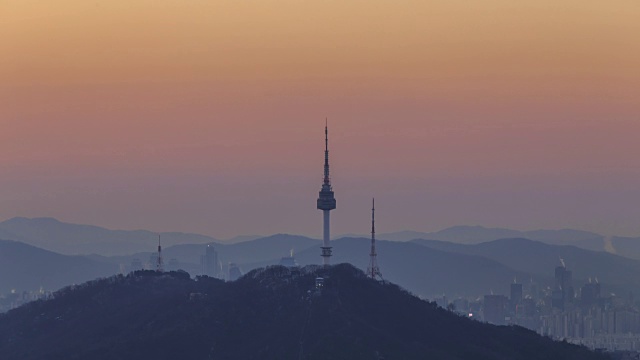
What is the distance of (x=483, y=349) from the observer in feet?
516

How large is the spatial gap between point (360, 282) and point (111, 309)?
2783 cm

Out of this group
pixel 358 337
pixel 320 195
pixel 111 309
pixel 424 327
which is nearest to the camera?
pixel 358 337

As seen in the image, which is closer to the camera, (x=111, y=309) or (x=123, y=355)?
(x=123, y=355)

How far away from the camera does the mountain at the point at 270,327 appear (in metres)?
150

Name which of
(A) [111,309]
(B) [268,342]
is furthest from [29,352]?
(B) [268,342]

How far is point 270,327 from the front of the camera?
156 meters

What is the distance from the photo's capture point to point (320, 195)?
624 ft

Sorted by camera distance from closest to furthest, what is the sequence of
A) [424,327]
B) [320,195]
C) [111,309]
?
1. [424,327]
2. [111,309]
3. [320,195]

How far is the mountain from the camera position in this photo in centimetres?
15050

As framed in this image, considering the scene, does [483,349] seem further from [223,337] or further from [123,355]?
[123,355]

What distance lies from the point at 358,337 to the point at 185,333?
17.5 metres

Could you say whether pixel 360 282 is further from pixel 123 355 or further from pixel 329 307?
pixel 123 355

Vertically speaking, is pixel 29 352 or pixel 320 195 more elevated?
pixel 320 195

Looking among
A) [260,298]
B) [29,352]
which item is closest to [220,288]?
[260,298]
